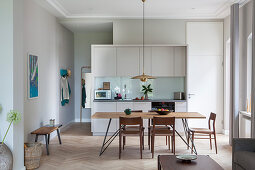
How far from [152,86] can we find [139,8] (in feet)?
7.15

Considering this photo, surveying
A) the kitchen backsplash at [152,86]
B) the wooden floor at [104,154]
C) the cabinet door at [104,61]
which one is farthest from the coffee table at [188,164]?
the kitchen backsplash at [152,86]

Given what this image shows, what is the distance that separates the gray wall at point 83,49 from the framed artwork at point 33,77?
3.31 metres

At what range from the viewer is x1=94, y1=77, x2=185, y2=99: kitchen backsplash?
24.0 feet

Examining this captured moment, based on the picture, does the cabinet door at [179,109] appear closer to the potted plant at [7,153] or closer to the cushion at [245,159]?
the cushion at [245,159]

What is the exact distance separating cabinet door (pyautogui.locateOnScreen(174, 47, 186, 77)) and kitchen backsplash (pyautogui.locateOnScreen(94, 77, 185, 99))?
0.37 meters

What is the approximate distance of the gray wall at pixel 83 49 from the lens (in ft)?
28.5

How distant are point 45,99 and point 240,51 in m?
4.30

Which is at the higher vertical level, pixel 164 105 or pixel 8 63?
pixel 8 63

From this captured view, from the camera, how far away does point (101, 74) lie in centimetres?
694

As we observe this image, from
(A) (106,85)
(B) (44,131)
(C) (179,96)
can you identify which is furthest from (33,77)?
(C) (179,96)

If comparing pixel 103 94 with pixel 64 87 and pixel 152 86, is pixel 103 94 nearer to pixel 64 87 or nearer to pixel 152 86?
pixel 64 87

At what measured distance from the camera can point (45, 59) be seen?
6035mm

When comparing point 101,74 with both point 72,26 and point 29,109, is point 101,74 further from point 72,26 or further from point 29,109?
point 29,109

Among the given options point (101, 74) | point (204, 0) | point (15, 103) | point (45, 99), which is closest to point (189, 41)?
point (204, 0)
